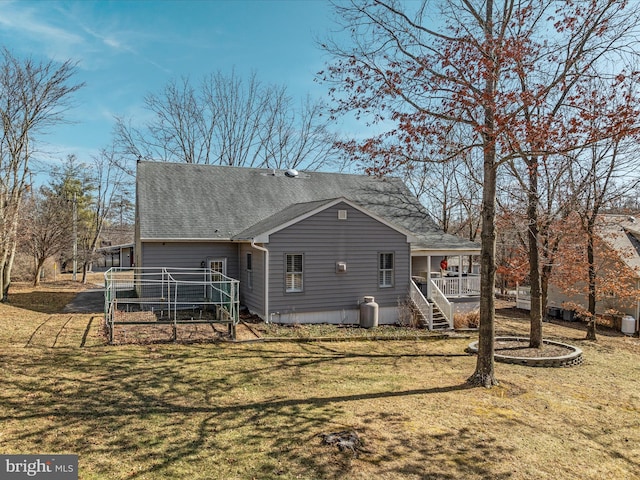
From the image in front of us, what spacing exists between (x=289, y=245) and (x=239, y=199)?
531 centimetres

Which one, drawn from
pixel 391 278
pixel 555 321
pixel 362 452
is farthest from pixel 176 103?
pixel 362 452

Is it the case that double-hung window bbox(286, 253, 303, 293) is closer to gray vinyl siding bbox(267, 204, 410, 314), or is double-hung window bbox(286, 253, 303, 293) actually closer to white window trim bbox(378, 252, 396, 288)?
gray vinyl siding bbox(267, 204, 410, 314)

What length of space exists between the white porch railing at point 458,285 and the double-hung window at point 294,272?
5.98 metres

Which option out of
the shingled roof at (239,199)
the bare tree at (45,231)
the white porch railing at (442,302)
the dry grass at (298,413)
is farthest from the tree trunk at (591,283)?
the bare tree at (45,231)

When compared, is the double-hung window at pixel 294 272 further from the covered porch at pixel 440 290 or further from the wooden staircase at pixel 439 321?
the wooden staircase at pixel 439 321

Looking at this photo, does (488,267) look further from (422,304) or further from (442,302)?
(442,302)

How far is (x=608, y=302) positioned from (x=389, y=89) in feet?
55.5

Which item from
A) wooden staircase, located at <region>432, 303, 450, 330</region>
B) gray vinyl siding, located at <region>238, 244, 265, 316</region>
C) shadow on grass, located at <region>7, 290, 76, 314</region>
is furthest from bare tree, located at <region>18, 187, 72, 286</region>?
wooden staircase, located at <region>432, 303, 450, 330</region>

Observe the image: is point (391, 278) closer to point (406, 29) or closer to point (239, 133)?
point (406, 29)

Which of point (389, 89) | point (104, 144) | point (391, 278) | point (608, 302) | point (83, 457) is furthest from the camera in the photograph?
point (104, 144)

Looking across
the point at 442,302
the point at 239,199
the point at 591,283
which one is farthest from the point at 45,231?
the point at 591,283

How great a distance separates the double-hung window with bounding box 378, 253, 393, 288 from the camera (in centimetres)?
1443

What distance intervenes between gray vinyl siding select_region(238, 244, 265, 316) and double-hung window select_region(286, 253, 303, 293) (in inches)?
32.3

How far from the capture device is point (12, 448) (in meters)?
4.49
